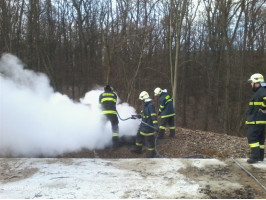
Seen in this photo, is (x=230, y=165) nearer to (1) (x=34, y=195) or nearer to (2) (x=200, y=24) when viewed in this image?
(1) (x=34, y=195)

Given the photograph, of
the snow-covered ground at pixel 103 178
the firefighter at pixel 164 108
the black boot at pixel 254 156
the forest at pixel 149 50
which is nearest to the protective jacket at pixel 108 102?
the firefighter at pixel 164 108

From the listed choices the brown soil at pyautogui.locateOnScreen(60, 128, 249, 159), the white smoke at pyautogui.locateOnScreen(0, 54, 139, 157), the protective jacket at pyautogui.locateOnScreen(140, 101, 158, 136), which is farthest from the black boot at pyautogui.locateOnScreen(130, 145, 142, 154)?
the white smoke at pyautogui.locateOnScreen(0, 54, 139, 157)

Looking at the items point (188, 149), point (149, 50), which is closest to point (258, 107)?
point (188, 149)

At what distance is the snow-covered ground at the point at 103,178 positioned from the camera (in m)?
3.82

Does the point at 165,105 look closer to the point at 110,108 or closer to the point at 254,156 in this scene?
the point at 110,108

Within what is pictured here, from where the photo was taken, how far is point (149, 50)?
25.6 m

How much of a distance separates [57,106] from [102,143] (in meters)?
2.04

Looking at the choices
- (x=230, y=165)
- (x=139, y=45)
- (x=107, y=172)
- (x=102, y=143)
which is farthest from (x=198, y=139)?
(x=139, y=45)

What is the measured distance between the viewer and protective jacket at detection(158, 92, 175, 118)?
9.49m

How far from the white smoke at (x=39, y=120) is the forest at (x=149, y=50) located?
30.8 feet

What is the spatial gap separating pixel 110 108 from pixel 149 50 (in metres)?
17.9

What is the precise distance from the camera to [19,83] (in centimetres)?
691

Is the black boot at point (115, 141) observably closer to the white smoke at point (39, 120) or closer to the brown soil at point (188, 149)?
the brown soil at point (188, 149)

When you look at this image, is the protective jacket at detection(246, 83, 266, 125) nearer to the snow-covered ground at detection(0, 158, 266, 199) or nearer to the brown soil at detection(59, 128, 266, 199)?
the snow-covered ground at detection(0, 158, 266, 199)
